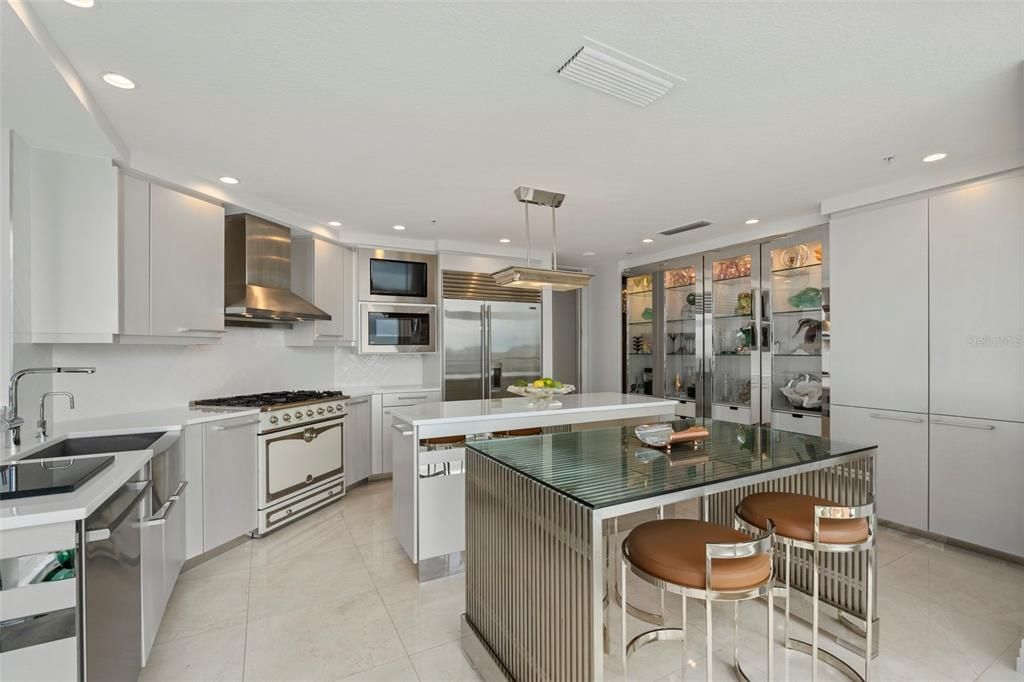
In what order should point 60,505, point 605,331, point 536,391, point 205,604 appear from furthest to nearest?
1. point 605,331
2. point 536,391
3. point 205,604
4. point 60,505

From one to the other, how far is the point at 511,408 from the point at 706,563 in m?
1.88

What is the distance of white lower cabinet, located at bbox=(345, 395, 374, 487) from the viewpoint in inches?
170

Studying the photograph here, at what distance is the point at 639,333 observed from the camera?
5.90 m

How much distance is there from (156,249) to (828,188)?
445 centimetres

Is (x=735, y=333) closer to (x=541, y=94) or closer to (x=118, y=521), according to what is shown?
(x=541, y=94)

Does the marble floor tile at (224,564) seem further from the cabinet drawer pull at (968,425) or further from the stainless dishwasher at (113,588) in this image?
the cabinet drawer pull at (968,425)

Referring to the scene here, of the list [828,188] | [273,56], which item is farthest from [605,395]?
[273,56]

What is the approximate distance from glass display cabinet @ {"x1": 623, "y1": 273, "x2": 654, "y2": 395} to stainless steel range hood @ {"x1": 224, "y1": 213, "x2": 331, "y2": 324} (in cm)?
377

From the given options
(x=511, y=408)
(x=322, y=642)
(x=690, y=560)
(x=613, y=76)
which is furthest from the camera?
(x=511, y=408)

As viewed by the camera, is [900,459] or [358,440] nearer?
[900,459]

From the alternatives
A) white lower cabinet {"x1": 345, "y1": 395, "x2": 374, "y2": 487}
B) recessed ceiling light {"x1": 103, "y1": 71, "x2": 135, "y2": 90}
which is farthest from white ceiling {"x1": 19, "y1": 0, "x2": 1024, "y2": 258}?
white lower cabinet {"x1": 345, "y1": 395, "x2": 374, "y2": 487}

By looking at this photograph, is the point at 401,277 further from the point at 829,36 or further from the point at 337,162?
the point at 829,36

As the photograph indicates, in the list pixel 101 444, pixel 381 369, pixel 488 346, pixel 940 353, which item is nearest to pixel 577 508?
pixel 101 444

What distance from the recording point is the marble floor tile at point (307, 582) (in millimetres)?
2514
